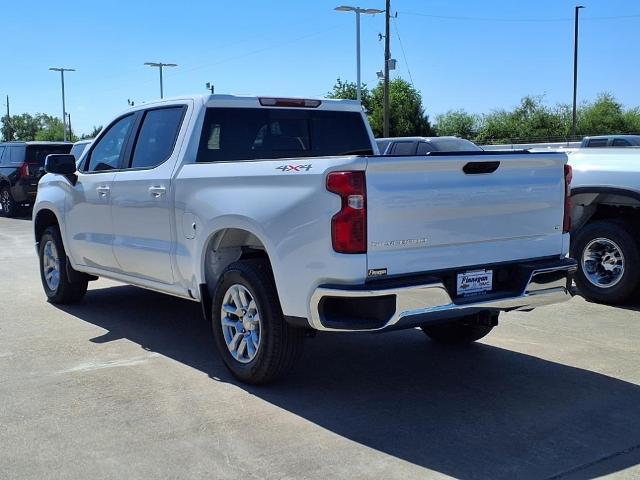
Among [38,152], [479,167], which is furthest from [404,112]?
[479,167]

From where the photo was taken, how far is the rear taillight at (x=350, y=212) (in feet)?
13.8

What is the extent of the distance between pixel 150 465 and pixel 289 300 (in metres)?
1.24

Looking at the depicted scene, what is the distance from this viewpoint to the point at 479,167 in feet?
15.3

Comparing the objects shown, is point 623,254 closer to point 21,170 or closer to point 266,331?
point 266,331

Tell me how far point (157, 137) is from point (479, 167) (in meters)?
2.82

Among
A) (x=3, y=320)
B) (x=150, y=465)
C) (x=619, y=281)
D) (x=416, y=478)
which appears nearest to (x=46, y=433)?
(x=150, y=465)

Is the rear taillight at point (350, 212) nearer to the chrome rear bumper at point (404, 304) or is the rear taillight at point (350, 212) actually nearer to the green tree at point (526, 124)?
the chrome rear bumper at point (404, 304)

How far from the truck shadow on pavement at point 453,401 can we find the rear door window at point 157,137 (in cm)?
154

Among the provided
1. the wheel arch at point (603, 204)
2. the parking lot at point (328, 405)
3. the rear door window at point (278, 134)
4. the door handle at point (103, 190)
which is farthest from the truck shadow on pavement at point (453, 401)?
the wheel arch at point (603, 204)

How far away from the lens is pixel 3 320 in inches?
287

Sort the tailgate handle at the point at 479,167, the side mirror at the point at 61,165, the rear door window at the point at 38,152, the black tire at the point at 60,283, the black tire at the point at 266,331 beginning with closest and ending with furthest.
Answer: the tailgate handle at the point at 479,167, the black tire at the point at 266,331, the side mirror at the point at 61,165, the black tire at the point at 60,283, the rear door window at the point at 38,152

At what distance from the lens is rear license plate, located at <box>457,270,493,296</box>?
4602 mm

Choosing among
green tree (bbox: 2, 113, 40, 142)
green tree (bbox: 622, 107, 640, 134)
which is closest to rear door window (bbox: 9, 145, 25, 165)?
green tree (bbox: 622, 107, 640, 134)

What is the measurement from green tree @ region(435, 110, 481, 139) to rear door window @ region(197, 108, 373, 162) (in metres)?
64.2
